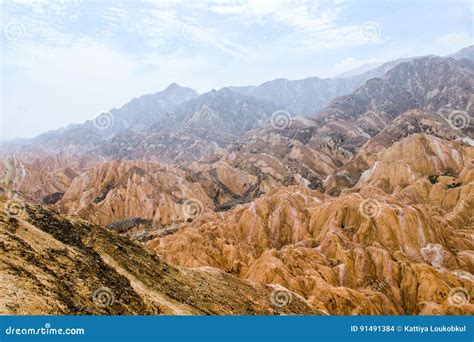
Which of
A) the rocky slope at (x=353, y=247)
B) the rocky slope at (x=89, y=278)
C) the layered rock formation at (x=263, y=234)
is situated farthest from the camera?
the rocky slope at (x=353, y=247)

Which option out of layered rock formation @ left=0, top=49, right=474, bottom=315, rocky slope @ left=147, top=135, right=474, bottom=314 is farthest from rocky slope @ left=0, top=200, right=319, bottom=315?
rocky slope @ left=147, top=135, right=474, bottom=314

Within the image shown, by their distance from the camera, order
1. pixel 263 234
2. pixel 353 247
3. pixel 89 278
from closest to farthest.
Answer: pixel 89 278 → pixel 353 247 → pixel 263 234

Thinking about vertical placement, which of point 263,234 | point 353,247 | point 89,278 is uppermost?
point 89,278

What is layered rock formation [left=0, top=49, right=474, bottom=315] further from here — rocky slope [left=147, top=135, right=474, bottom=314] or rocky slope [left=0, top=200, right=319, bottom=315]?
rocky slope [left=147, top=135, right=474, bottom=314]

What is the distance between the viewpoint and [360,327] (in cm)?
1608

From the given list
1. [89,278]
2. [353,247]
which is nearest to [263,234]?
[353,247]

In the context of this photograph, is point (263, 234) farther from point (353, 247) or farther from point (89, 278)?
point (89, 278)

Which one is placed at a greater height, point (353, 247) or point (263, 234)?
point (353, 247)

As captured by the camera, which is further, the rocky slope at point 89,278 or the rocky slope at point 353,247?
the rocky slope at point 353,247

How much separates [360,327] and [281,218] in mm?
70320

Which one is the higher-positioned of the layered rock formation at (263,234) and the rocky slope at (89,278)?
the rocky slope at (89,278)

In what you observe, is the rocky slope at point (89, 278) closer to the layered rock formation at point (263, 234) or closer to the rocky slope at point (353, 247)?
the layered rock formation at point (263, 234)

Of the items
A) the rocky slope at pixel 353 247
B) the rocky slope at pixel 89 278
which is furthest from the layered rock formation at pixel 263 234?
the rocky slope at pixel 353 247

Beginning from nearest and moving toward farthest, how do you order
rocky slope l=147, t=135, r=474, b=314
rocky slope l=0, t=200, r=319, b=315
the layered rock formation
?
1. rocky slope l=0, t=200, r=319, b=315
2. the layered rock formation
3. rocky slope l=147, t=135, r=474, b=314
